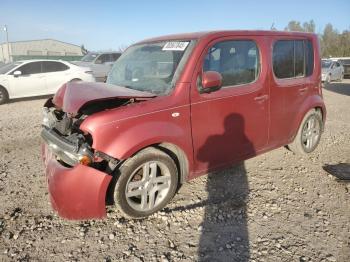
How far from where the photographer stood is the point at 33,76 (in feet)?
40.1

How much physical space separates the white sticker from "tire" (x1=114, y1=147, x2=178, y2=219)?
1.28 metres

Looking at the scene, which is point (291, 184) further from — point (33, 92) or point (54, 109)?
point (33, 92)

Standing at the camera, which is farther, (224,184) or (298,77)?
(298,77)

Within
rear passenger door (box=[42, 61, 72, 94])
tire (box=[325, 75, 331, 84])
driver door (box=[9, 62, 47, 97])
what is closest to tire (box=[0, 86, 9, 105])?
driver door (box=[9, 62, 47, 97])

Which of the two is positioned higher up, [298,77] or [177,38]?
[177,38]

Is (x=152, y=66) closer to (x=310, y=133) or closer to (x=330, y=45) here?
(x=310, y=133)

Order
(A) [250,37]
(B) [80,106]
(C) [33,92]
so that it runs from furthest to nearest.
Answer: (C) [33,92]
(A) [250,37]
(B) [80,106]

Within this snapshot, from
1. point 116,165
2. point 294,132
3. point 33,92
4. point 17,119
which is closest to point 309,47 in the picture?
point 294,132

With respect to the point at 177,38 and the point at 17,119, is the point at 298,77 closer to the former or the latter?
the point at 177,38

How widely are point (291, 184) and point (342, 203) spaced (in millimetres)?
706

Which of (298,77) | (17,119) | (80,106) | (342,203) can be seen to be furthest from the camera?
(17,119)

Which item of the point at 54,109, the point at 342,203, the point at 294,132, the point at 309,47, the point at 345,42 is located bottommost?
the point at 342,203

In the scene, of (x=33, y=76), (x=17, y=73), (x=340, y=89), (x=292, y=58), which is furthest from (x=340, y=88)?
(x=17, y=73)

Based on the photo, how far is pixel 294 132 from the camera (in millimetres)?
5289
